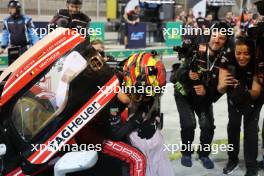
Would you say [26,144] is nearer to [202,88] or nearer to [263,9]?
[202,88]

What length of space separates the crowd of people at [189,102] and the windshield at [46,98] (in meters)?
0.06

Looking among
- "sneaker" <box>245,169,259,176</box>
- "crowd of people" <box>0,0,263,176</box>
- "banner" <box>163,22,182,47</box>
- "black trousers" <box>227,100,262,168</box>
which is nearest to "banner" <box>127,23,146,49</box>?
"banner" <box>163,22,182,47</box>

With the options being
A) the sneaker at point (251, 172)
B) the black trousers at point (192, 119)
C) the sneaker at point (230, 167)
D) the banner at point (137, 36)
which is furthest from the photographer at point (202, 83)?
the banner at point (137, 36)

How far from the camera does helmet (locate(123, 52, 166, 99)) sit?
2963 millimetres

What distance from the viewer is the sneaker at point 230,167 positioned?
14.5 feet

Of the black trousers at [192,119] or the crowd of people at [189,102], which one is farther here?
the black trousers at [192,119]

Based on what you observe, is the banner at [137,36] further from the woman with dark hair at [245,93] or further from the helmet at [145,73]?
the helmet at [145,73]

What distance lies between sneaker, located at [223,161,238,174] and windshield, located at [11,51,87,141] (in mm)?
2516

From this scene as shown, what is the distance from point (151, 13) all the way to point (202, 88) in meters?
15.8

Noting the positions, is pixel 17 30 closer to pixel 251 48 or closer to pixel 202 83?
pixel 202 83

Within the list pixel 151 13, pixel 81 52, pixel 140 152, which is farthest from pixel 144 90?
pixel 151 13

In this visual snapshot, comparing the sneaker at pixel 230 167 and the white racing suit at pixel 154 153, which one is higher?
the white racing suit at pixel 154 153

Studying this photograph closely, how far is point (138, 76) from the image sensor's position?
9.82 ft

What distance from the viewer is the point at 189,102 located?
14.6 ft
